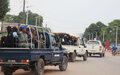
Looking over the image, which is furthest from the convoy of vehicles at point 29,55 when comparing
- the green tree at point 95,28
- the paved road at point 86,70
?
the green tree at point 95,28

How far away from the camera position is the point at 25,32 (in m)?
11.6

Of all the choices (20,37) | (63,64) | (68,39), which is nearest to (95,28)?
(68,39)

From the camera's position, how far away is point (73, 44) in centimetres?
2350

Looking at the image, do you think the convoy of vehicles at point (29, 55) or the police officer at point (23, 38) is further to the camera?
the police officer at point (23, 38)

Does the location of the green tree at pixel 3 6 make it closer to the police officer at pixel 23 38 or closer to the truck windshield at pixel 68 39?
the truck windshield at pixel 68 39

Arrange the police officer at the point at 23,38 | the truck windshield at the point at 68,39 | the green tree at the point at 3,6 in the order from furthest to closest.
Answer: the green tree at the point at 3,6 < the truck windshield at the point at 68,39 < the police officer at the point at 23,38

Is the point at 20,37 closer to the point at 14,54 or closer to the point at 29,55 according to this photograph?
the point at 14,54

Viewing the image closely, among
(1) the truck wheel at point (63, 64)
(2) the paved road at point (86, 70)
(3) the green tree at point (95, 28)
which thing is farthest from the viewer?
(3) the green tree at point (95, 28)

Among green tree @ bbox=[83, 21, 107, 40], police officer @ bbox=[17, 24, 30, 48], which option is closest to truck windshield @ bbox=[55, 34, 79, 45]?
police officer @ bbox=[17, 24, 30, 48]

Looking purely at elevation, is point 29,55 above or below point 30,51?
below

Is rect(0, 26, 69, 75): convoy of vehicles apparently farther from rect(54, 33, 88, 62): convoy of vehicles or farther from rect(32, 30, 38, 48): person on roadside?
rect(54, 33, 88, 62): convoy of vehicles

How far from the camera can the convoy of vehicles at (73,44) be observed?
864 inches

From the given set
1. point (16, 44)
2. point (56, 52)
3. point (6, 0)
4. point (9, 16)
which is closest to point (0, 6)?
point (6, 0)

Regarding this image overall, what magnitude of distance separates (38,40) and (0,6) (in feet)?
57.4
